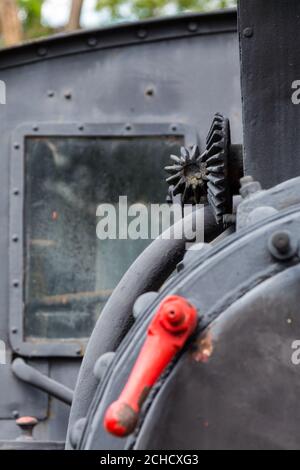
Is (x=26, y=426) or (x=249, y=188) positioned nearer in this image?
(x=249, y=188)

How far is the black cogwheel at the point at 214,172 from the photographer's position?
151 cm

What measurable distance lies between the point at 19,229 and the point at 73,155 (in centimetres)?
31

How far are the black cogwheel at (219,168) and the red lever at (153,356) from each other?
41cm

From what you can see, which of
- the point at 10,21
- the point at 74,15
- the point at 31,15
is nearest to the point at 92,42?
the point at 74,15

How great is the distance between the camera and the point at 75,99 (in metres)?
3.34

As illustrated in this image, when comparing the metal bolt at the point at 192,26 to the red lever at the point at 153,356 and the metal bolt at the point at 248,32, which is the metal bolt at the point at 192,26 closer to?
the metal bolt at the point at 248,32

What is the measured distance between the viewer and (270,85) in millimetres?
1535

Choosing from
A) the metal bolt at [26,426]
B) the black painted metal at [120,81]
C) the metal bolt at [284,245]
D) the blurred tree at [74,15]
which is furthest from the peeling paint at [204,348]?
the blurred tree at [74,15]

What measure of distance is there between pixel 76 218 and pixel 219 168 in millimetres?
1754

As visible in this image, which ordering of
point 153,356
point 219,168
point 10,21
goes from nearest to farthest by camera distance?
point 153,356 < point 219,168 < point 10,21

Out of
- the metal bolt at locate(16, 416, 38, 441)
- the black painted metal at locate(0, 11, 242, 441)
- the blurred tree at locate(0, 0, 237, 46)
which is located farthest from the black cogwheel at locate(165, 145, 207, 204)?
the blurred tree at locate(0, 0, 237, 46)

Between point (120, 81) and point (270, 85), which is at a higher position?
point (120, 81)

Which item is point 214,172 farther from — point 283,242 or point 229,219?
point 283,242

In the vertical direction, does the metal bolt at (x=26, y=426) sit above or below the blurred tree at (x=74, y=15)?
below
